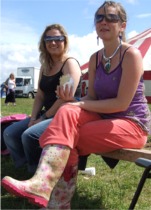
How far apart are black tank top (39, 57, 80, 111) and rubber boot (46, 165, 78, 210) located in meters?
0.91

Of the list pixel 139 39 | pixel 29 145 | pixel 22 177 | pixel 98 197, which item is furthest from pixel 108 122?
pixel 139 39

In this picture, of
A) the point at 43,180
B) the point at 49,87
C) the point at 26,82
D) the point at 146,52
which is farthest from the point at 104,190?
the point at 26,82

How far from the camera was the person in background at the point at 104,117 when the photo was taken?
2.31m

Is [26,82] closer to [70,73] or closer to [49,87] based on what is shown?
[49,87]

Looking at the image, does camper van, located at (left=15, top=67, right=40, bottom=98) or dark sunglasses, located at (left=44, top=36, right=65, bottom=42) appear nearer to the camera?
dark sunglasses, located at (left=44, top=36, right=65, bottom=42)

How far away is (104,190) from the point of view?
3363mm

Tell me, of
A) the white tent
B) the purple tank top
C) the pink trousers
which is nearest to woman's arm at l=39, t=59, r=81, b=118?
the purple tank top

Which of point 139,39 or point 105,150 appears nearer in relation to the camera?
point 105,150

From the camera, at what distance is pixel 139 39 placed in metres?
6.79

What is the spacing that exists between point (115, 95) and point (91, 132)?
1.18 feet

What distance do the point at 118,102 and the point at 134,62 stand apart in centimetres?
30

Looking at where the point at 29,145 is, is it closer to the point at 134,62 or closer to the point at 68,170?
the point at 68,170

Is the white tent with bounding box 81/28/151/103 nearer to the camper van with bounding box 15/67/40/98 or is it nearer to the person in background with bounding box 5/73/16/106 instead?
the person in background with bounding box 5/73/16/106

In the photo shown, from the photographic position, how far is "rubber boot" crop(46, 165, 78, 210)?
8.41ft
